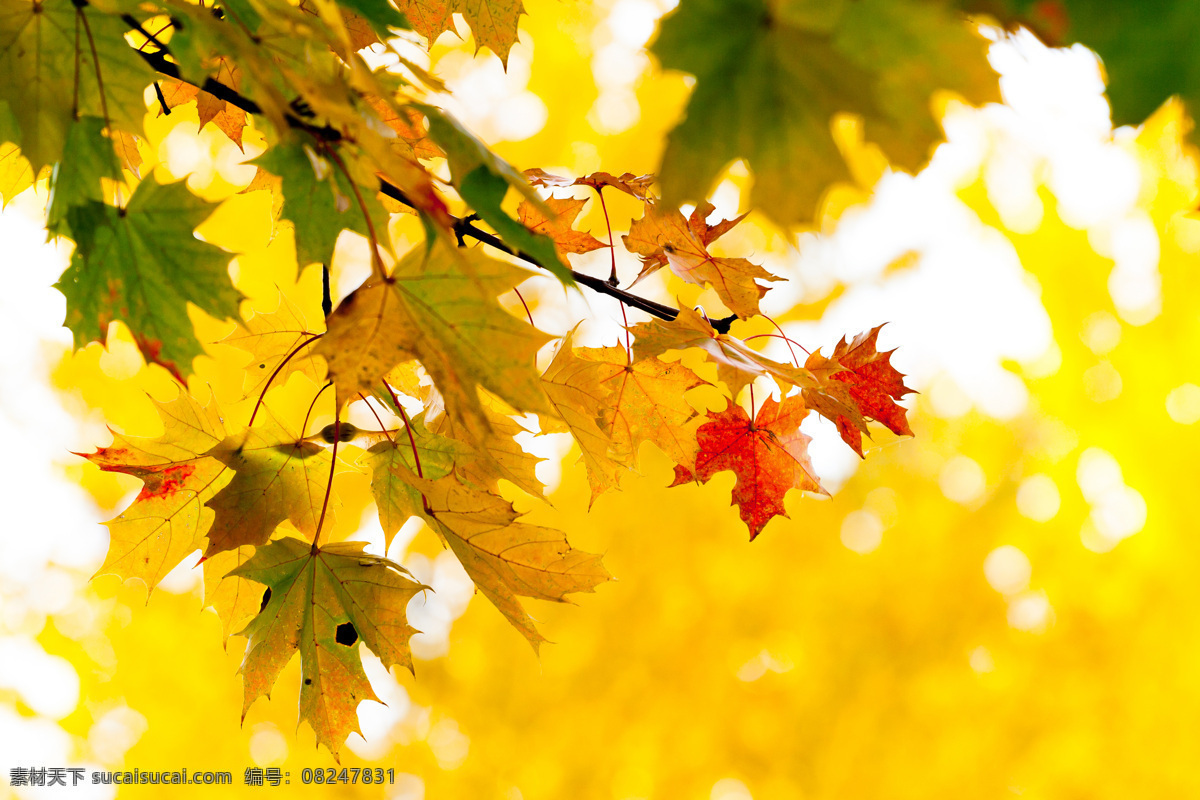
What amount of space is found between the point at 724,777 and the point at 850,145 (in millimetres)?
3063

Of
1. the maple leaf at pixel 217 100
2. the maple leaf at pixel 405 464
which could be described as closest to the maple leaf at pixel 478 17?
the maple leaf at pixel 217 100

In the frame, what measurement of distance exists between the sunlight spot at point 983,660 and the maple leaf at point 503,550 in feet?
10.5

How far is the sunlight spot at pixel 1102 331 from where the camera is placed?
3.70 m

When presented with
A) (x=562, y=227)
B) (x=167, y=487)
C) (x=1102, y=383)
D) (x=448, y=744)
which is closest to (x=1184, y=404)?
(x=1102, y=383)

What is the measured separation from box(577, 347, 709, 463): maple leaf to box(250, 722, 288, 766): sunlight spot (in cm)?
279

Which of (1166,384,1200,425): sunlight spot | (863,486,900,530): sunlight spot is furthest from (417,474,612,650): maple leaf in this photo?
(1166,384,1200,425): sunlight spot

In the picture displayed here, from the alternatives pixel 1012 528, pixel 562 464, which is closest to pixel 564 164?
pixel 562 464

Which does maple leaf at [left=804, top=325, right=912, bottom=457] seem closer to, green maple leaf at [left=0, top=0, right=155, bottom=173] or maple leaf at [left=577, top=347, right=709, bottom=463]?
maple leaf at [left=577, top=347, right=709, bottom=463]

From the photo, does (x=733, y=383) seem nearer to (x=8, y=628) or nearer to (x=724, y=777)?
(x=724, y=777)

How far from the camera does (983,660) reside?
3.34m

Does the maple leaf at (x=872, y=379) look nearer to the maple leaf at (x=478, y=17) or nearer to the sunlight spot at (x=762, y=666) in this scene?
the maple leaf at (x=478, y=17)

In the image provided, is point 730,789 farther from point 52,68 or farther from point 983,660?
point 52,68

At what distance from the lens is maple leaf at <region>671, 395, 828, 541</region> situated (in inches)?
Result: 36.0

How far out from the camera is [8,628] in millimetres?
2996
